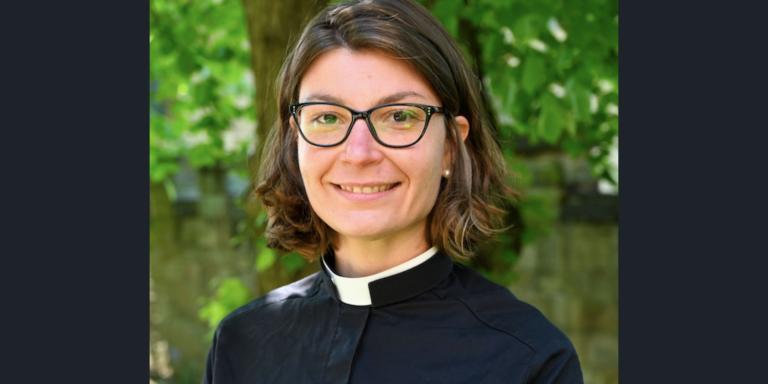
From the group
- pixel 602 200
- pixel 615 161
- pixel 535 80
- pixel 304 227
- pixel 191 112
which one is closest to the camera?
pixel 304 227

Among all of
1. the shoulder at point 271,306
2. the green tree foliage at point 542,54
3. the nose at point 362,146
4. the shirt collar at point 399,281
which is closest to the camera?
the nose at point 362,146

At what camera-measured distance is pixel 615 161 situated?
216 inches

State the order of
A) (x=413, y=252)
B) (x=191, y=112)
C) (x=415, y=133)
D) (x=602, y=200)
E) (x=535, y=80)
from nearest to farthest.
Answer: (x=415, y=133), (x=413, y=252), (x=535, y=80), (x=191, y=112), (x=602, y=200)

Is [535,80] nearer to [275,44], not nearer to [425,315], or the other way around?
[275,44]

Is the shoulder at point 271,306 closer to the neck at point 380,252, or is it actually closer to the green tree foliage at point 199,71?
the neck at point 380,252

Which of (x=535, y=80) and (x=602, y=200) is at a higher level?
(x=535, y=80)

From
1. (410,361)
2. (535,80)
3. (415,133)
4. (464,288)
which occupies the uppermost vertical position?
(535,80)

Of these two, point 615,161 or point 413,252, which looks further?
point 615,161

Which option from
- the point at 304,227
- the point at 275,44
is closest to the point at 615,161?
the point at 275,44

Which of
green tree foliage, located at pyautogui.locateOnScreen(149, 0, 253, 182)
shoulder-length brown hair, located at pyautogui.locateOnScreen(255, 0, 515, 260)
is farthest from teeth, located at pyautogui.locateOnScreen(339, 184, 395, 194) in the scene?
green tree foliage, located at pyautogui.locateOnScreen(149, 0, 253, 182)

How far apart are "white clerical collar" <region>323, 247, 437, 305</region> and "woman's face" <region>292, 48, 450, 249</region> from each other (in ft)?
0.31

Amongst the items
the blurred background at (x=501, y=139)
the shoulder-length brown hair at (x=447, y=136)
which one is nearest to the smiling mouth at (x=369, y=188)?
the shoulder-length brown hair at (x=447, y=136)

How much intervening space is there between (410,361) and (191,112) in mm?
4099

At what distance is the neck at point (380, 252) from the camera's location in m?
2.30
